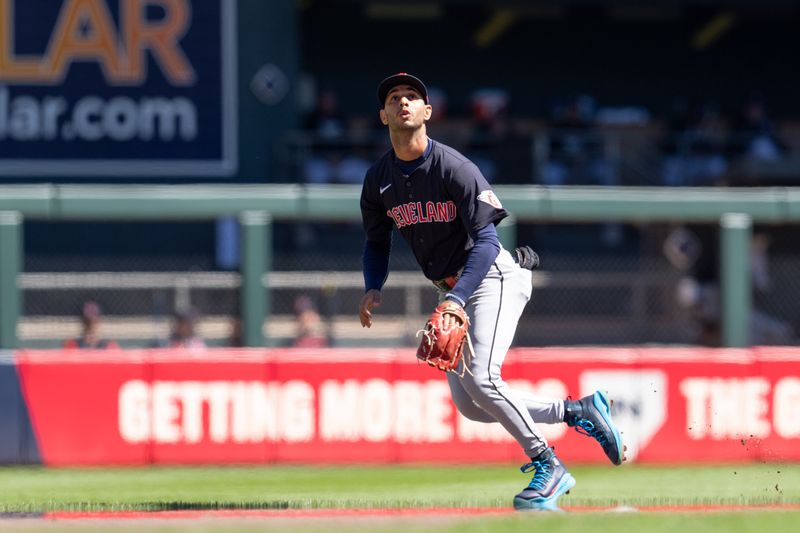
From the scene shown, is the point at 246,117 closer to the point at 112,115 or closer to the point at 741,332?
the point at 112,115

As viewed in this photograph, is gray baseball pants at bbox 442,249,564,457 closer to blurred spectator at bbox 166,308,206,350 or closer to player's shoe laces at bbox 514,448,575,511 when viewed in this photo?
player's shoe laces at bbox 514,448,575,511

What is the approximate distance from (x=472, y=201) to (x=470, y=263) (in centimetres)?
29

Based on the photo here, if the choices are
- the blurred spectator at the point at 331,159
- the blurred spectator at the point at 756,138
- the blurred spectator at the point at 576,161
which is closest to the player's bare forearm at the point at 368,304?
the blurred spectator at the point at 331,159

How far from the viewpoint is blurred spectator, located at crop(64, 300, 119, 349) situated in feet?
39.4

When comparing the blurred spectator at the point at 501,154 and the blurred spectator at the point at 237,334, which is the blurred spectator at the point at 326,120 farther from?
the blurred spectator at the point at 237,334

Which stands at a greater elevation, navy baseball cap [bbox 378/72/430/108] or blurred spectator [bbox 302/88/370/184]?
blurred spectator [bbox 302/88/370/184]

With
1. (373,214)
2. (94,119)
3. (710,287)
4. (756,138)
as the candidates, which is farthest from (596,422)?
(756,138)

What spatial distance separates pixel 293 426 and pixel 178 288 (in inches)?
125

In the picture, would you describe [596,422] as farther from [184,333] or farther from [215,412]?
[184,333]

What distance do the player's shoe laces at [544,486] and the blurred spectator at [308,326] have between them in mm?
6899

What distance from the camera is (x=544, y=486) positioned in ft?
19.3

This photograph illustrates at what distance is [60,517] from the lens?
5.75 metres

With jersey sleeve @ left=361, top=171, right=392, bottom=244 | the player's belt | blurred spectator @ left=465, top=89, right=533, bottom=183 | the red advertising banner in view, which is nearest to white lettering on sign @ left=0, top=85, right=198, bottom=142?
blurred spectator @ left=465, top=89, right=533, bottom=183

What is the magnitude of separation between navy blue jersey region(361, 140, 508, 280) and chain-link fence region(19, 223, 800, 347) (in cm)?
651
